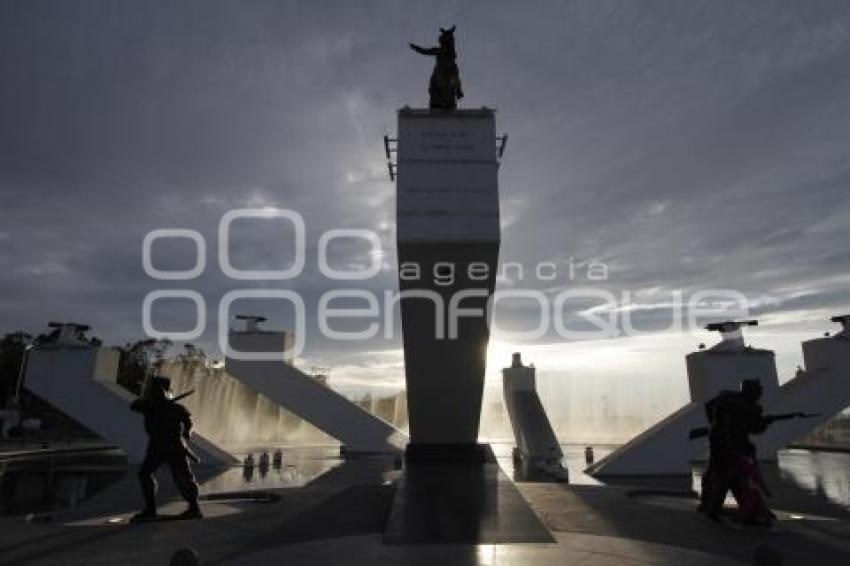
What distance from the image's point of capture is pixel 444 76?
41.6ft

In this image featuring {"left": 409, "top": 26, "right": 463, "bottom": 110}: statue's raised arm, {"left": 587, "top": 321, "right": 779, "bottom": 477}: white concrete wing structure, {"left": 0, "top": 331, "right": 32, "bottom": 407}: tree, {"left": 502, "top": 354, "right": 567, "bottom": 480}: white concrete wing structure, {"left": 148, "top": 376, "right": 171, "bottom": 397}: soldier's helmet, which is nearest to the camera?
{"left": 148, "top": 376, "right": 171, "bottom": 397}: soldier's helmet

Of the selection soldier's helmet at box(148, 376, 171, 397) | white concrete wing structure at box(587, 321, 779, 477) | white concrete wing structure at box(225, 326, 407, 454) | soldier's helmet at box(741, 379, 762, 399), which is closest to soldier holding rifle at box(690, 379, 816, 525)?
soldier's helmet at box(741, 379, 762, 399)

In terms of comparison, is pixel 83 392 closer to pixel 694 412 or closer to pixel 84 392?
pixel 84 392

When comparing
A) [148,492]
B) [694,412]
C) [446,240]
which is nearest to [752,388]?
[446,240]

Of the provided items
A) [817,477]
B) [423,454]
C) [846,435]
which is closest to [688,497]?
[423,454]

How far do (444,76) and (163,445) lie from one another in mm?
9228

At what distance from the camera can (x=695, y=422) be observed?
17.0 meters

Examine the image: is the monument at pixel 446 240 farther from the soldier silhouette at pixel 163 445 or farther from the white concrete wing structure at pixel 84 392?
the white concrete wing structure at pixel 84 392

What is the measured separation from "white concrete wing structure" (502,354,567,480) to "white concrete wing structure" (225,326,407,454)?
190 inches

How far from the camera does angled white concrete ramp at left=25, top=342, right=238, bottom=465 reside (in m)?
18.7

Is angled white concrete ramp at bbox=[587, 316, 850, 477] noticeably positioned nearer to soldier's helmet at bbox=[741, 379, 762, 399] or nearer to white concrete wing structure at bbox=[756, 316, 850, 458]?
white concrete wing structure at bbox=[756, 316, 850, 458]

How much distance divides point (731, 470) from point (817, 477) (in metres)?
10.2

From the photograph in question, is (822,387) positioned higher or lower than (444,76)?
lower

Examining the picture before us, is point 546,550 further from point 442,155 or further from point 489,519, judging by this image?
point 442,155
